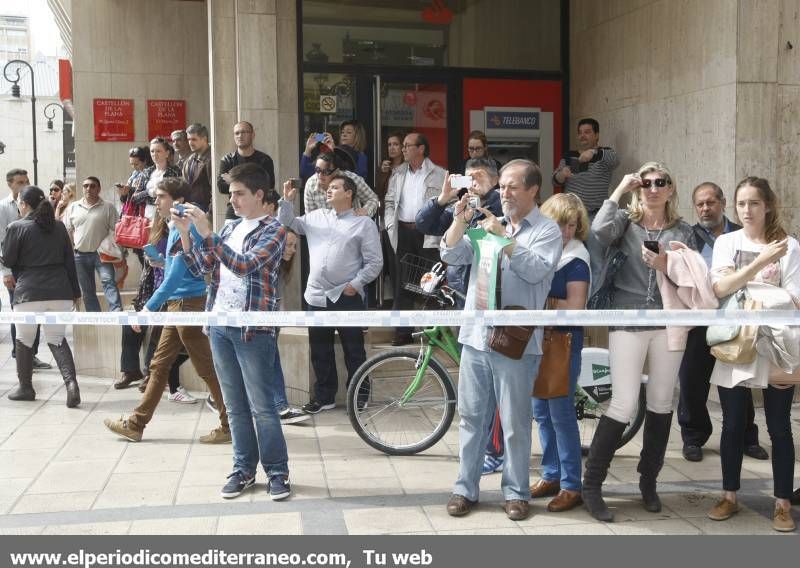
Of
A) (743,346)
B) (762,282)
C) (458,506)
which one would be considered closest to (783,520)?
(743,346)

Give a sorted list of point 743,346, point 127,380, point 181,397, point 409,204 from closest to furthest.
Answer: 1. point 743,346
2. point 181,397
3. point 409,204
4. point 127,380

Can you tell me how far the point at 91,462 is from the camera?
21.3 ft

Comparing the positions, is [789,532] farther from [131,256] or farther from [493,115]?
[131,256]

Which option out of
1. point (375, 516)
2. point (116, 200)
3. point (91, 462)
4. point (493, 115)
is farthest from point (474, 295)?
point (116, 200)

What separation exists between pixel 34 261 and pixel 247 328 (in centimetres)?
401

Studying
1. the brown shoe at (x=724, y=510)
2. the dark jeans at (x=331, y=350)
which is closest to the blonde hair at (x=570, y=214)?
the brown shoe at (x=724, y=510)

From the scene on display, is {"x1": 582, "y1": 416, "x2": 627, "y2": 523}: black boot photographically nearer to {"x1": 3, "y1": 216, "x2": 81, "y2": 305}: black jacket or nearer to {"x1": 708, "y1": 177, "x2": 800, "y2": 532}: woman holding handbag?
{"x1": 708, "y1": 177, "x2": 800, "y2": 532}: woman holding handbag

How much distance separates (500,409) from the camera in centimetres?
516

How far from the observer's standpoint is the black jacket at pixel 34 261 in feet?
27.9

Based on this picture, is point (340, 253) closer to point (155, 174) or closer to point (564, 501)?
point (564, 501)

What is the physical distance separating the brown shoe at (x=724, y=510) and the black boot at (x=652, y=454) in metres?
0.29

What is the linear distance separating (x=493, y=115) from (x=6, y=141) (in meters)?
40.1

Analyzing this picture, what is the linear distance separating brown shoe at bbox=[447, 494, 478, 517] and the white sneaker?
3.81 meters

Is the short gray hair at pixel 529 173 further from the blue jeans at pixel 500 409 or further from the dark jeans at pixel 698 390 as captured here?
the dark jeans at pixel 698 390
